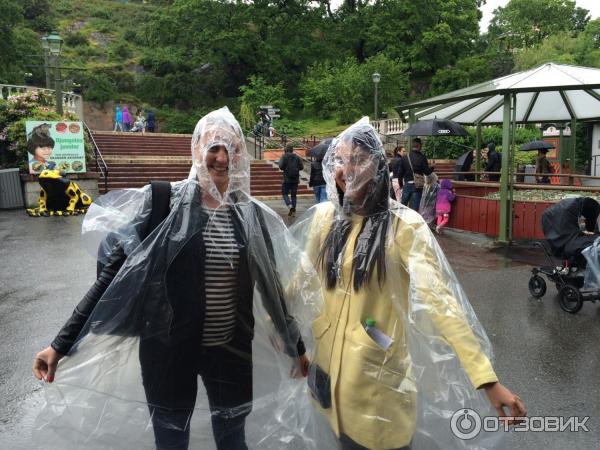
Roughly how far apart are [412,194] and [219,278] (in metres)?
9.34

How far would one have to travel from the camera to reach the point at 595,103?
1181 centimetres

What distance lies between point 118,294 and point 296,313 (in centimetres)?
72

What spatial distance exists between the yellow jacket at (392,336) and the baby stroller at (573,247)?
152 inches

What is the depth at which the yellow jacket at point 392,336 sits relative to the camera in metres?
1.86

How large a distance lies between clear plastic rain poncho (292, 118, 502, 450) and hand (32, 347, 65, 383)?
996mm

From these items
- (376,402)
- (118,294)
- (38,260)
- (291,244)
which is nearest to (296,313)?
(291,244)

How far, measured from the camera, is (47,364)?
6.65ft

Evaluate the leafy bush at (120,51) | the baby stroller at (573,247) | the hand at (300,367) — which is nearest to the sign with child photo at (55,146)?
the baby stroller at (573,247)

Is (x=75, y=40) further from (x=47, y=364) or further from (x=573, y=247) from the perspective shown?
(x=47, y=364)

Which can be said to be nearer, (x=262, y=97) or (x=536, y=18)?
(x=262, y=97)

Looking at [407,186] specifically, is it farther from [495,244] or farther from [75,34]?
[75,34]

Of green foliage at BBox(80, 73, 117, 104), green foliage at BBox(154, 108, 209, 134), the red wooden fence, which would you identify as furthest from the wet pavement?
green foliage at BBox(80, 73, 117, 104)

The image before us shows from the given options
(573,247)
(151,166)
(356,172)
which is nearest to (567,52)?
(151,166)

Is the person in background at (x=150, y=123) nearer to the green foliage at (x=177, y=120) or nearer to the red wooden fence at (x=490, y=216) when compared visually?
the green foliage at (x=177, y=120)
